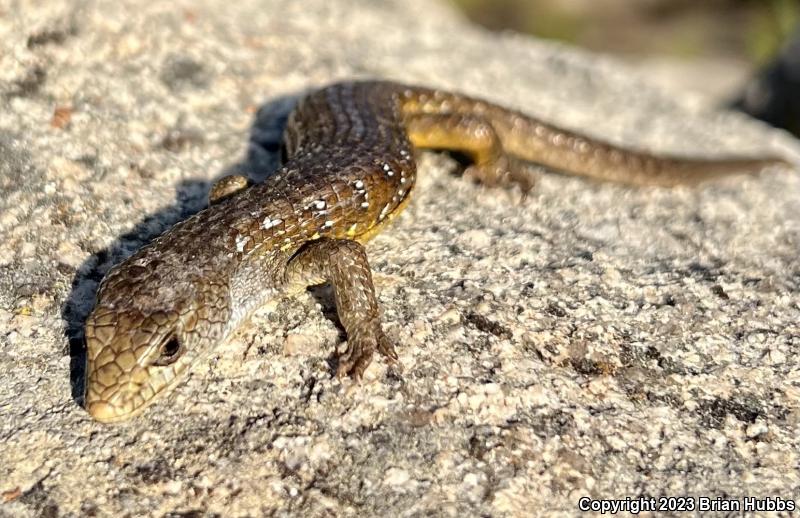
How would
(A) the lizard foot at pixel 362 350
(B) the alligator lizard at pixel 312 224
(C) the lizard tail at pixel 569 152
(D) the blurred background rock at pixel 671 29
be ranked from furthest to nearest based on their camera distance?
1. (D) the blurred background rock at pixel 671 29
2. (C) the lizard tail at pixel 569 152
3. (A) the lizard foot at pixel 362 350
4. (B) the alligator lizard at pixel 312 224

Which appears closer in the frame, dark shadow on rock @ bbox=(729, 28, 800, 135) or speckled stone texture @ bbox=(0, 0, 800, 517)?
speckled stone texture @ bbox=(0, 0, 800, 517)

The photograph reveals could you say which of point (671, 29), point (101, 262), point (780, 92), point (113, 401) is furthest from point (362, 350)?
point (671, 29)

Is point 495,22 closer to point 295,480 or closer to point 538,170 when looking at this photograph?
point 538,170

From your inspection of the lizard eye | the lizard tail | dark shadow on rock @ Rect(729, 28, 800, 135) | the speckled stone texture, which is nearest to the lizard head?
the lizard eye

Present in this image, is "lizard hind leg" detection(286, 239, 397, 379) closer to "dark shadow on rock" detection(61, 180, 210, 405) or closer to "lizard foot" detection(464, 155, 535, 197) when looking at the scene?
"dark shadow on rock" detection(61, 180, 210, 405)

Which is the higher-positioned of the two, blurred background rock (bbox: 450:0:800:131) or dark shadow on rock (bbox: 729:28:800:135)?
dark shadow on rock (bbox: 729:28:800:135)

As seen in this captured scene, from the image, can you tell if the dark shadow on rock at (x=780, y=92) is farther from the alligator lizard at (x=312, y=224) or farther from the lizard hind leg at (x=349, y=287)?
the lizard hind leg at (x=349, y=287)

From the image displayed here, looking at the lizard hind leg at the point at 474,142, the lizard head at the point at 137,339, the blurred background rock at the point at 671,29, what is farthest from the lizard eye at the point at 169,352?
the blurred background rock at the point at 671,29

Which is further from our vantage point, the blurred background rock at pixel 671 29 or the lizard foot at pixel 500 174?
the blurred background rock at pixel 671 29
